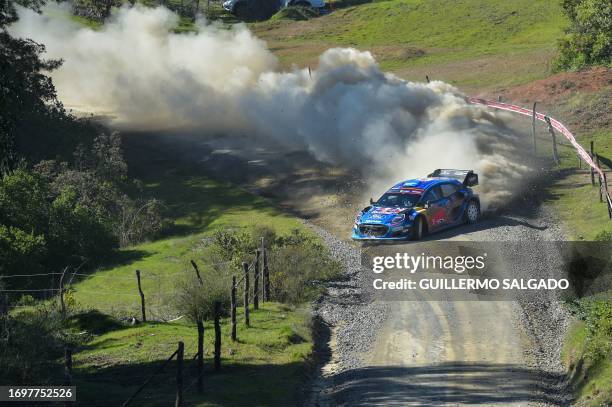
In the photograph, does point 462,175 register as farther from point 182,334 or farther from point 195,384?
point 195,384

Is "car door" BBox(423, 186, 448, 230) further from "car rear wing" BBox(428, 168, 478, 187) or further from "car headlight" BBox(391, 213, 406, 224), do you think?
"car rear wing" BBox(428, 168, 478, 187)

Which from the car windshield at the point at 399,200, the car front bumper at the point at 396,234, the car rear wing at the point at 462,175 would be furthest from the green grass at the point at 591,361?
the car rear wing at the point at 462,175

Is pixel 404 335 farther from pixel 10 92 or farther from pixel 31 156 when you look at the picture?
pixel 31 156

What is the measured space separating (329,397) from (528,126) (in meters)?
30.3

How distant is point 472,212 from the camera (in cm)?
3225

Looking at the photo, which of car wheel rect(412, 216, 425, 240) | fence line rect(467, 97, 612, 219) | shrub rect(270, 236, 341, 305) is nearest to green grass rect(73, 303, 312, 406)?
shrub rect(270, 236, 341, 305)

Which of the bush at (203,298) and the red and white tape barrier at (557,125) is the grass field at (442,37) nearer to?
the red and white tape barrier at (557,125)

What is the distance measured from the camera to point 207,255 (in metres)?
33.3

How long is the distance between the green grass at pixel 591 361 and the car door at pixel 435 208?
8561 mm

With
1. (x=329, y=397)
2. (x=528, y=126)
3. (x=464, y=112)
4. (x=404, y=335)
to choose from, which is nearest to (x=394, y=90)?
(x=464, y=112)

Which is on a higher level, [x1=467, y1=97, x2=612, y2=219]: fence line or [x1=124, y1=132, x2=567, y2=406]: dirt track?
[x1=467, y1=97, x2=612, y2=219]: fence line

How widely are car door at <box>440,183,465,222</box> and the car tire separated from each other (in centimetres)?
46

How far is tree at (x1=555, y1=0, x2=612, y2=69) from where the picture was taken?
186 feet

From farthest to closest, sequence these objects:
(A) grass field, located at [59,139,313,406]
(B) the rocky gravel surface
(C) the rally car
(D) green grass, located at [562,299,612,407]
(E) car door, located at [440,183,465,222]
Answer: (E) car door, located at [440,183,465,222]
(C) the rally car
(B) the rocky gravel surface
(A) grass field, located at [59,139,313,406]
(D) green grass, located at [562,299,612,407]
